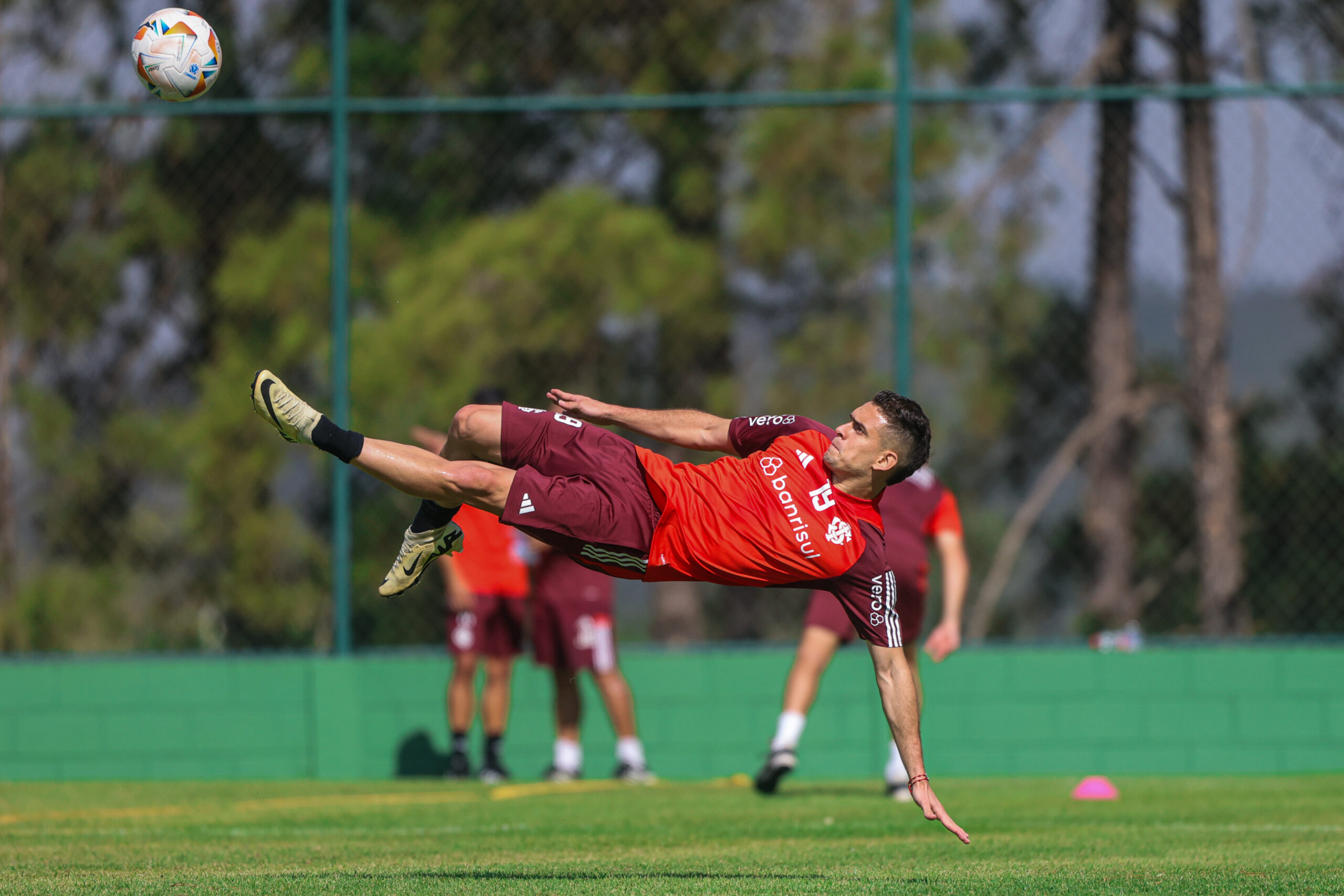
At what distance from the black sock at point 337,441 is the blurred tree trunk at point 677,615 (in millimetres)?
7156

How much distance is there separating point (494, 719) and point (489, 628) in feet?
2.03

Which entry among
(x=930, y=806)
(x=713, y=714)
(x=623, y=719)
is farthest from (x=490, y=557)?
(x=930, y=806)

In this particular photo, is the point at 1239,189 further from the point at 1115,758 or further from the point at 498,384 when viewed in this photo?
the point at 498,384

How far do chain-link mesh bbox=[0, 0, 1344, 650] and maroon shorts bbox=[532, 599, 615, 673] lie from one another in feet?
3.81

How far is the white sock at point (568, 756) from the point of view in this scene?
1074 centimetres

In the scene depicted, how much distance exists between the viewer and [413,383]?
14602 millimetres

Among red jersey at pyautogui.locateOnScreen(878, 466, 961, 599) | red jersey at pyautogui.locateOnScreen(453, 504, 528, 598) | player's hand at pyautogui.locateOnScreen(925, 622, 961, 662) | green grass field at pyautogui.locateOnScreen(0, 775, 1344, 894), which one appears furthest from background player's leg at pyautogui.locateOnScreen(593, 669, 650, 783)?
player's hand at pyautogui.locateOnScreen(925, 622, 961, 662)

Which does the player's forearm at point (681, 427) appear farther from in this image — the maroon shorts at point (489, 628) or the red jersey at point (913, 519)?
the maroon shorts at point (489, 628)

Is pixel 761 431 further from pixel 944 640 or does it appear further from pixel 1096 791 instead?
pixel 1096 791

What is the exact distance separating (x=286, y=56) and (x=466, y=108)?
5162mm

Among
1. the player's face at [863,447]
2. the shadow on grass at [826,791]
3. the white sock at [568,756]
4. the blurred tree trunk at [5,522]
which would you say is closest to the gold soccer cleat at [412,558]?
the player's face at [863,447]

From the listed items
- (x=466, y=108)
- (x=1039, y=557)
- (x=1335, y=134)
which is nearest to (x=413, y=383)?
(x=466, y=108)

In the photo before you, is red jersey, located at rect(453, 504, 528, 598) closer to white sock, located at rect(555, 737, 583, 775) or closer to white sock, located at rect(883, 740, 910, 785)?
white sock, located at rect(555, 737, 583, 775)

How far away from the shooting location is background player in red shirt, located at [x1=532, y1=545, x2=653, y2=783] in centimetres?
1073
